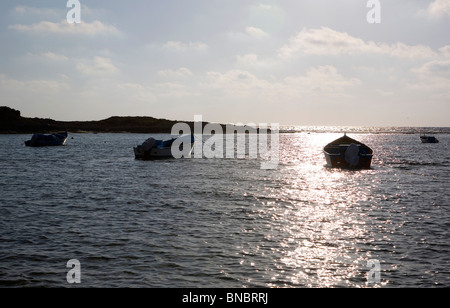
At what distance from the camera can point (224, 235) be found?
16.9m

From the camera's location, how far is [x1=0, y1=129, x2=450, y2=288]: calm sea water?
1234 centimetres

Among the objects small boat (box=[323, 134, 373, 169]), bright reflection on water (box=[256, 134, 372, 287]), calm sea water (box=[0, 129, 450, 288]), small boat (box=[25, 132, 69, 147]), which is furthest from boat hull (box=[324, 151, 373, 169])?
small boat (box=[25, 132, 69, 147])

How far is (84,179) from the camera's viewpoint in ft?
121

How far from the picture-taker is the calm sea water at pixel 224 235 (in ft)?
40.5

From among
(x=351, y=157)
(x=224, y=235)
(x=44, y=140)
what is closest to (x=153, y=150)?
(x=351, y=157)

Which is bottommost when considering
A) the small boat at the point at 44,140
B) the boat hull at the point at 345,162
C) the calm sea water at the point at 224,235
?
the calm sea water at the point at 224,235

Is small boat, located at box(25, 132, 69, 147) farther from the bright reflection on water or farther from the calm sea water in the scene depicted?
the bright reflection on water

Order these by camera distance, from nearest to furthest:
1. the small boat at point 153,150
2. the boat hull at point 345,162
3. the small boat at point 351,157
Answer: the small boat at point 351,157
the boat hull at point 345,162
the small boat at point 153,150

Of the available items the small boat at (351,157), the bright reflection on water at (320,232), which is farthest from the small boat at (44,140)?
the bright reflection on water at (320,232)

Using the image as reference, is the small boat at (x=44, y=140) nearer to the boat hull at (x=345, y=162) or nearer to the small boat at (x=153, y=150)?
the small boat at (x=153, y=150)

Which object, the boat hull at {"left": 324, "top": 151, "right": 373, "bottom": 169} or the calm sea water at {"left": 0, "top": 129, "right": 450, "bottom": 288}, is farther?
the boat hull at {"left": 324, "top": 151, "right": 373, "bottom": 169}
